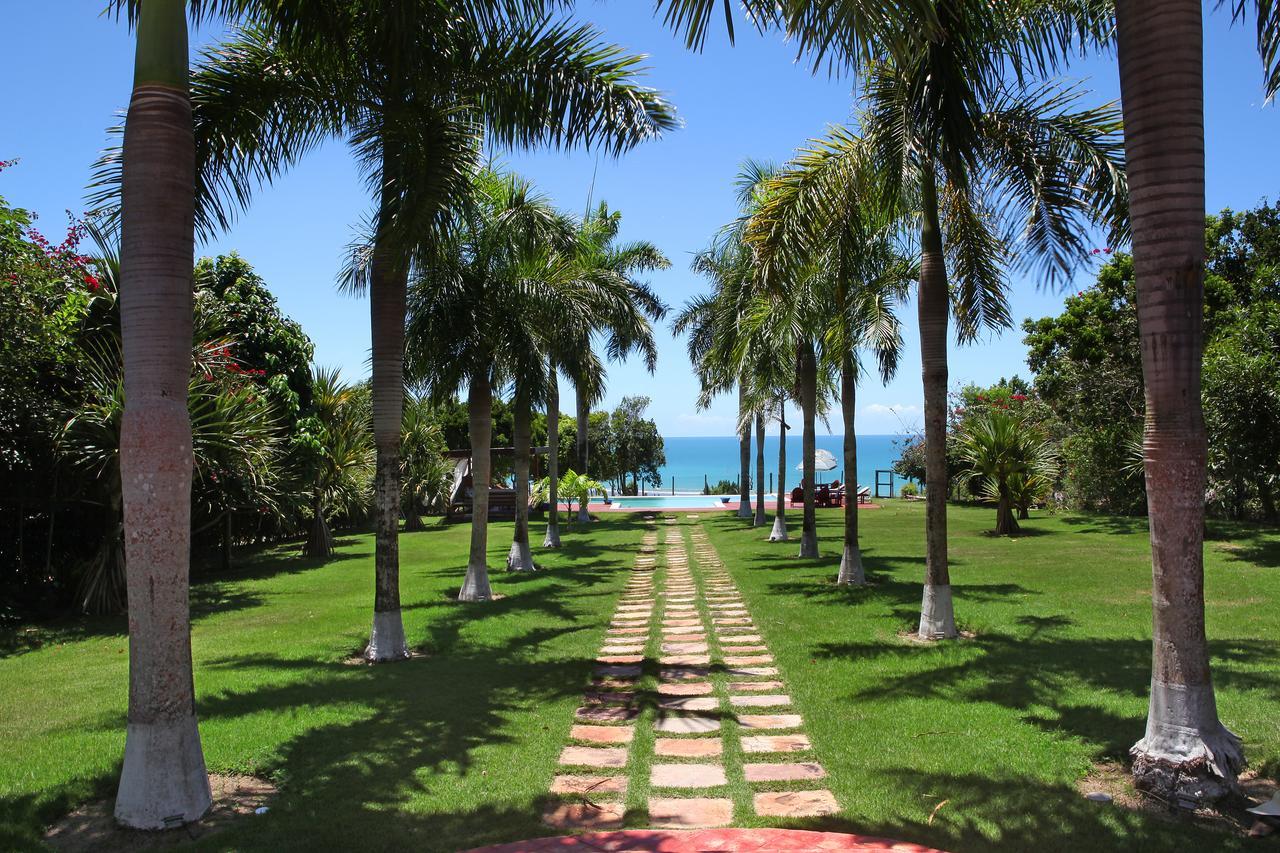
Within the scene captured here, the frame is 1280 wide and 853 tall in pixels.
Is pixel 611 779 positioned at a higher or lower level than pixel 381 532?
lower

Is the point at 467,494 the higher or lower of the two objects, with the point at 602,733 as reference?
higher

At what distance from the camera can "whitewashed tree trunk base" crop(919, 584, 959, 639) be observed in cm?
883

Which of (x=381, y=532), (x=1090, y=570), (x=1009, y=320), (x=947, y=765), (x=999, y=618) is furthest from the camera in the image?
(x=1090, y=570)

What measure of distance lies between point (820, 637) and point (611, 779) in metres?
4.55

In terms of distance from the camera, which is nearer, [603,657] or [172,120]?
[172,120]

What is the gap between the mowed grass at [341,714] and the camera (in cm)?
450

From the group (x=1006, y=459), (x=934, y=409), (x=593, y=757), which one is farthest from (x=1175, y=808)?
(x=1006, y=459)

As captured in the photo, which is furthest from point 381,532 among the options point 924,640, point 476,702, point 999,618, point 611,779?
point 999,618

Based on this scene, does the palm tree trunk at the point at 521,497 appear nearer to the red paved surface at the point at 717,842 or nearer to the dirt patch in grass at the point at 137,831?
the dirt patch in grass at the point at 137,831

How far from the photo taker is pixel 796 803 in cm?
Answer: 466

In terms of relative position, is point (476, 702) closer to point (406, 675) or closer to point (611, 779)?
point (406, 675)

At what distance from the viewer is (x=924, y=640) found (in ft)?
28.8

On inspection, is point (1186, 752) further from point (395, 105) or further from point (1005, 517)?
point (1005, 517)

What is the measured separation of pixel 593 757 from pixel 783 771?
1.26 meters
